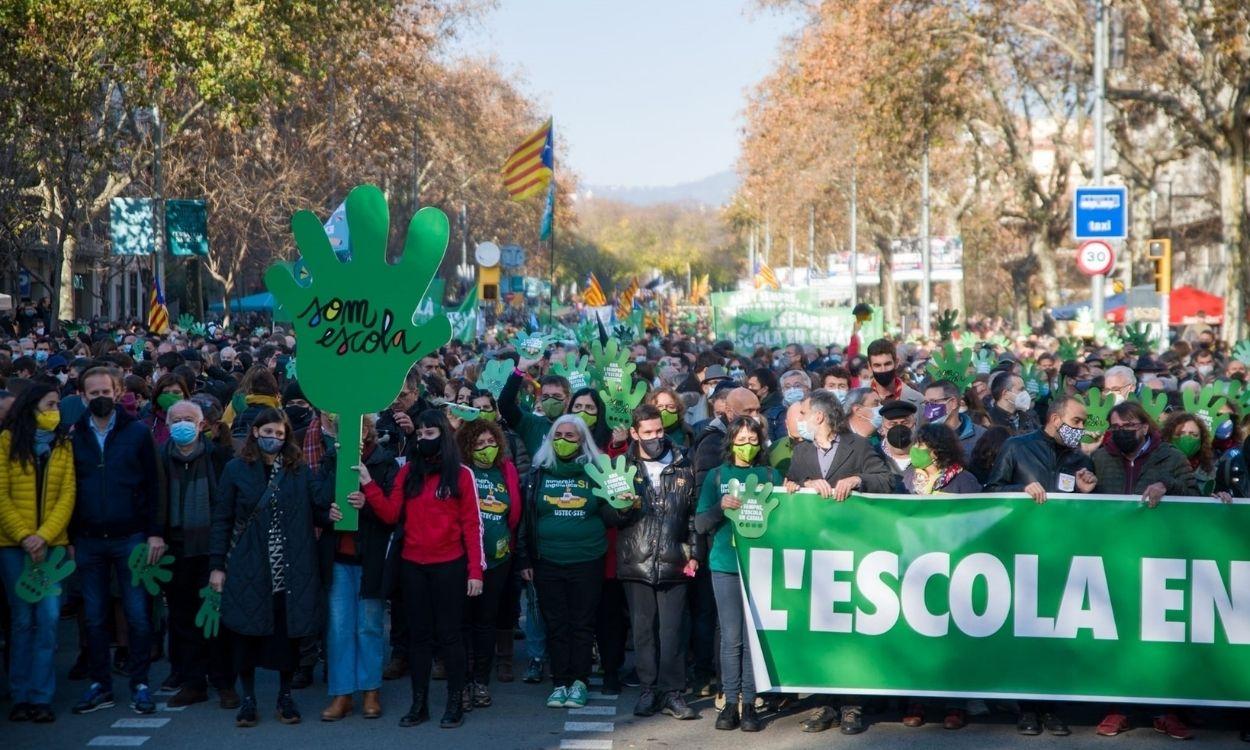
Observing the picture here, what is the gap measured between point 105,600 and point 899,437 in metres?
4.23

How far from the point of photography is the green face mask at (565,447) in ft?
28.3

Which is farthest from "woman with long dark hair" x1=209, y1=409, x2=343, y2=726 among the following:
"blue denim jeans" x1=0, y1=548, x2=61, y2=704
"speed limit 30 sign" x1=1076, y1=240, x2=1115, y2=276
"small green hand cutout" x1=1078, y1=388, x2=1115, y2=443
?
"speed limit 30 sign" x1=1076, y1=240, x2=1115, y2=276

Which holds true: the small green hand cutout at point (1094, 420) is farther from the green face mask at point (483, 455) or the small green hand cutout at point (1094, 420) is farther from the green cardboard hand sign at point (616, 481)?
the green face mask at point (483, 455)

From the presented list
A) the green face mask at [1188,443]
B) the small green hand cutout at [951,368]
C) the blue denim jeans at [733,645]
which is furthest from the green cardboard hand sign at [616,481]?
the small green hand cutout at [951,368]

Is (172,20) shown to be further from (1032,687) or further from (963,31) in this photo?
(1032,687)

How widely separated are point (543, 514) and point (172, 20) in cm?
1845

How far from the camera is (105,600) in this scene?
8477 mm

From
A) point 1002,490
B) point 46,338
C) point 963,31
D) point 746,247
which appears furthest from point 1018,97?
point 746,247

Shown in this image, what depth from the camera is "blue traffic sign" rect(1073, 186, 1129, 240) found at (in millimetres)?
22625

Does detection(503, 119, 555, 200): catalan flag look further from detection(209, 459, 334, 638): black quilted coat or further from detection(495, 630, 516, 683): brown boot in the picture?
detection(209, 459, 334, 638): black quilted coat

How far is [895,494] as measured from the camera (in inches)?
323

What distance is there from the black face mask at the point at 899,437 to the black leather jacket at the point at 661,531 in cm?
108

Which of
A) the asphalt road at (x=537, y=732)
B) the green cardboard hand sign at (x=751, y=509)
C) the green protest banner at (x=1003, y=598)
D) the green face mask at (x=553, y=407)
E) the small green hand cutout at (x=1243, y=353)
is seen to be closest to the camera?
the asphalt road at (x=537, y=732)

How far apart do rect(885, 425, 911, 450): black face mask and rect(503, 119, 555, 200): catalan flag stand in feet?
81.9
